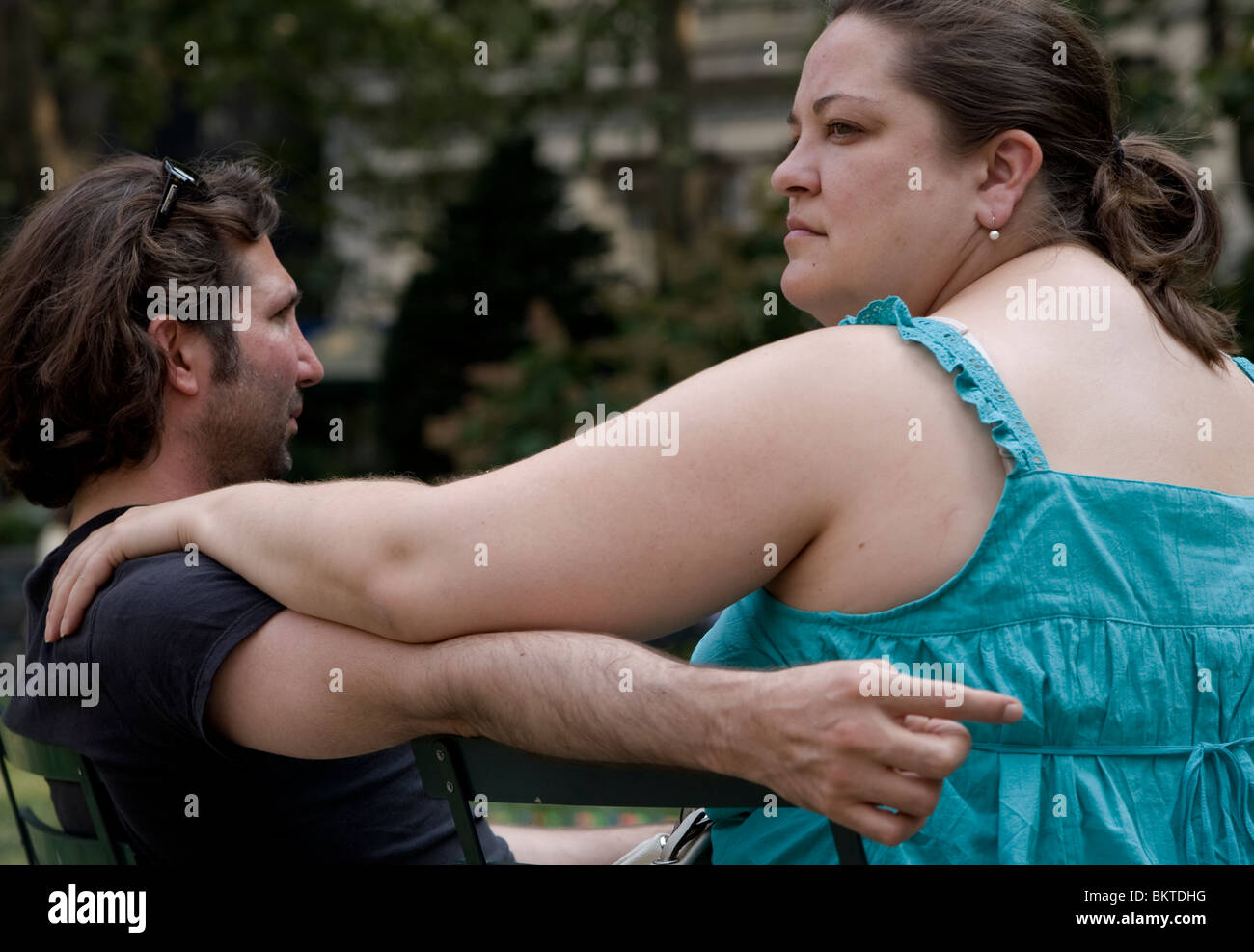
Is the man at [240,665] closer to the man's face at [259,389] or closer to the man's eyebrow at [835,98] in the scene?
the man's face at [259,389]

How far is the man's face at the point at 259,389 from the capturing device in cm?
263

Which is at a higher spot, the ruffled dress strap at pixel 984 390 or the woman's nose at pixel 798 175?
the woman's nose at pixel 798 175

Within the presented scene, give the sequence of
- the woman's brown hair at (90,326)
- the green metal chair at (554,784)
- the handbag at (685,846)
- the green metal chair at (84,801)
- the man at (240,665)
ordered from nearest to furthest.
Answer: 1. the man at (240,665)
2. the green metal chair at (554,784)
3. the handbag at (685,846)
4. the green metal chair at (84,801)
5. the woman's brown hair at (90,326)

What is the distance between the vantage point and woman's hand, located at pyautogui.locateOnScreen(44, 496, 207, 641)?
206 centimetres

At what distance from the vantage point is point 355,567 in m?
1.72

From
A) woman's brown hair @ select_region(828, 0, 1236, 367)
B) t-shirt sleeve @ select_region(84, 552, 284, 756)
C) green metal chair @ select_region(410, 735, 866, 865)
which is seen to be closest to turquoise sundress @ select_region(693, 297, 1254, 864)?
green metal chair @ select_region(410, 735, 866, 865)

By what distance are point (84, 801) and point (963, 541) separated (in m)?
1.59

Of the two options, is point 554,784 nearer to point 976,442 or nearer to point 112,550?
point 976,442

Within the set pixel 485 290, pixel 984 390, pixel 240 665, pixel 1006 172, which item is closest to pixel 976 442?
pixel 984 390

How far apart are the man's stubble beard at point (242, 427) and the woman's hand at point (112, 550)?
466 millimetres

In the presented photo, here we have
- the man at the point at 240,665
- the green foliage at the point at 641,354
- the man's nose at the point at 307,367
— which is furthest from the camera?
the green foliage at the point at 641,354

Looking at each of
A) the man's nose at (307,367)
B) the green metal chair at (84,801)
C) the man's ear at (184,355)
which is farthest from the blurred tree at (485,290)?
the green metal chair at (84,801)

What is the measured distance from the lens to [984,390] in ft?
5.32

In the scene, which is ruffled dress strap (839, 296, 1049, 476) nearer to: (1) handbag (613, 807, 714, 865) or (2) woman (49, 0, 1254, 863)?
(2) woman (49, 0, 1254, 863)
